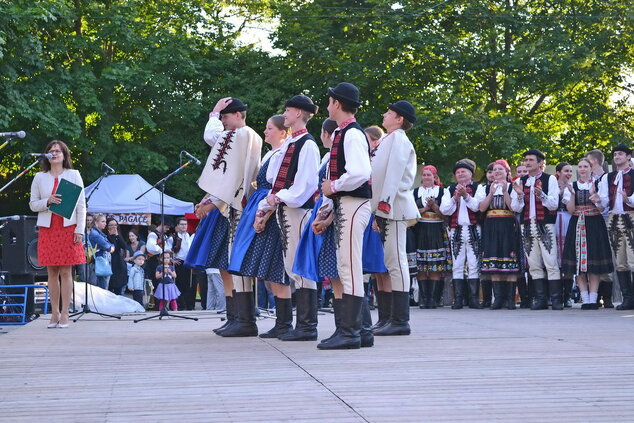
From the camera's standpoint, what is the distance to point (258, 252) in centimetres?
746

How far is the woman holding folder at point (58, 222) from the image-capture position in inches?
371

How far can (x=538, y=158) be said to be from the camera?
1190 cm

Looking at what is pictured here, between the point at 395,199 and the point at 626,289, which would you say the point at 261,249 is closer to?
the point at 395,199

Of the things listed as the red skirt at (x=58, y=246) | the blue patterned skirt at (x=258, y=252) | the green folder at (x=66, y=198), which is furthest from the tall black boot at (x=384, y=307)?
the green folder at (x=66, y=198)

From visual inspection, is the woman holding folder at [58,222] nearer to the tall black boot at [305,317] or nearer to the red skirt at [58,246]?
the red skirt at [58,246]

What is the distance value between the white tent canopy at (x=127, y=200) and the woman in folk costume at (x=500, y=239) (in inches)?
407

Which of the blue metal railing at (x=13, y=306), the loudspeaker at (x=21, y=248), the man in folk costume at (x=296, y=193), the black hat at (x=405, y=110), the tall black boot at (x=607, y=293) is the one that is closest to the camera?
A: the man in folk costume at (x=296, y=193)

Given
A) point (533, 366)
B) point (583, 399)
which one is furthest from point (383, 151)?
point (583, 399)

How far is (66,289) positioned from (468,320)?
12.5 feet

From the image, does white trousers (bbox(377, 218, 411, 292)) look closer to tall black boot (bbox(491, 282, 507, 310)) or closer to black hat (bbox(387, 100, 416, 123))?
black hat (bbox(387, 100, 416, 123))

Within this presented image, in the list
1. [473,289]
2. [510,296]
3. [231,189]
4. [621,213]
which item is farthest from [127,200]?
[231,189]


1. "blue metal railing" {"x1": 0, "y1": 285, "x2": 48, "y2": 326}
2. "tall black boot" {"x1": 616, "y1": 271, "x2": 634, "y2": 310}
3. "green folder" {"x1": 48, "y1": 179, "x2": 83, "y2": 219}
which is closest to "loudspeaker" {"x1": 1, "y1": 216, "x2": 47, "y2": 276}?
"blue metal railing" {"x1": 0, "y1": 285, "x2": 48, "y2": 326}

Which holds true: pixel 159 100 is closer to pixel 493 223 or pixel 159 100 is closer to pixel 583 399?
pixel 493 223

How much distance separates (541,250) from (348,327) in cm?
602
